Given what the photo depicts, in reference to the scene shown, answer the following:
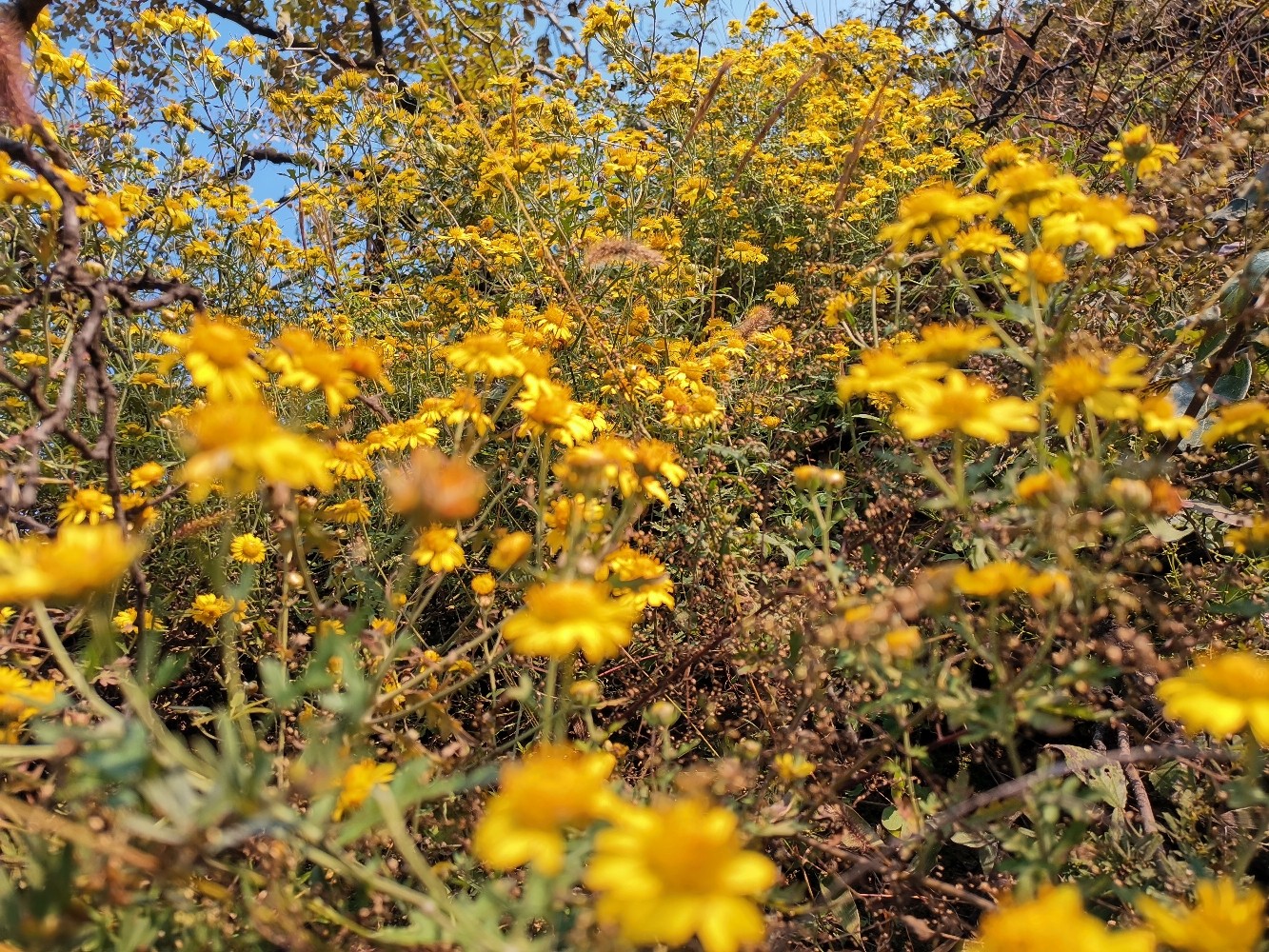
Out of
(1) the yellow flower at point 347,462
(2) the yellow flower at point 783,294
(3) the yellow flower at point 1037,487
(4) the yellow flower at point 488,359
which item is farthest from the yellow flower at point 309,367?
(2) the yellow flower at point 783,294

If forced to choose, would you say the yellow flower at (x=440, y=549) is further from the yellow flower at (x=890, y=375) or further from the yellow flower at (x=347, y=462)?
the yellow flower at (x=890, y=375)

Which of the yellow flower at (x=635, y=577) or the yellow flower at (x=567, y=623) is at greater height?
the yellow flower at (x=635, y=577)

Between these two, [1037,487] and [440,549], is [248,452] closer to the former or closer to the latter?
[440,549]

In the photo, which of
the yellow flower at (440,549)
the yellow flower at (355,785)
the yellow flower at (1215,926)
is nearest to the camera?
the yellow flower at (1215,926)

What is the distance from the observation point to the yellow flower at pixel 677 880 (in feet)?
2.31

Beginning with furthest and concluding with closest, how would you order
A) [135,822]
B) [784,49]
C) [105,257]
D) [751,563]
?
[784,49], [105,257], [751,563], [135,822]

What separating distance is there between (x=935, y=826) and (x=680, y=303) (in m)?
2.58

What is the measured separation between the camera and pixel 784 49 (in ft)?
16.5

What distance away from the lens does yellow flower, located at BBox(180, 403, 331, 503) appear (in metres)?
0.94

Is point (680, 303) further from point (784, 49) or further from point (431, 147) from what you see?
Result: point (784, 49)

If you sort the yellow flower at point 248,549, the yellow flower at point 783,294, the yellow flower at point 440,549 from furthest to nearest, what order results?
the yellow flower at point 783,294 < the yellow flower at point 248,549 < the yellow flower at point 440,549

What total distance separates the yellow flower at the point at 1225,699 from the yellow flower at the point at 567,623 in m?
0.68

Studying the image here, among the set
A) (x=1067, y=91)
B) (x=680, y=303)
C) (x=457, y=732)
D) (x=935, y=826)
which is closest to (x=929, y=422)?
(x=935, y=826)

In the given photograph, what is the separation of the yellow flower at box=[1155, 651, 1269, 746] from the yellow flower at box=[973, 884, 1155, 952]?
0.92ft
